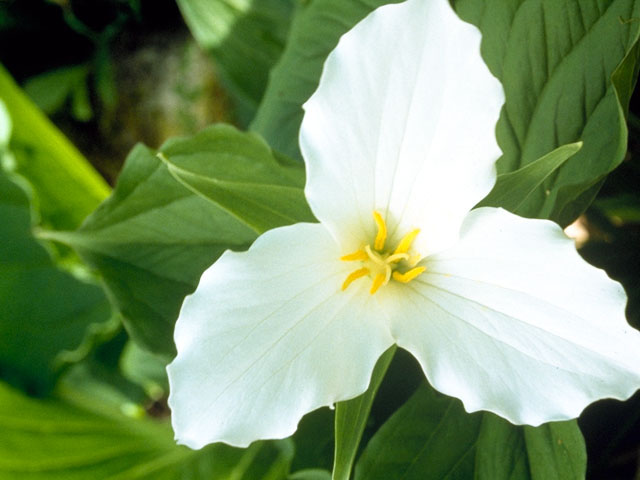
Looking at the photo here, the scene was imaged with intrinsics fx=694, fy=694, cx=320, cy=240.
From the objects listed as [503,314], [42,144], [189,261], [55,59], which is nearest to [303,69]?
[189,261]

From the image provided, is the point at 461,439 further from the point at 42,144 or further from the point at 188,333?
the point at 42,144

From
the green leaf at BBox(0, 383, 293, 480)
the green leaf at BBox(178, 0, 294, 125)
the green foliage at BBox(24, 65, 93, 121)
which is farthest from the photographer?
the green foliage at BBox(24, 65, 93, 121)

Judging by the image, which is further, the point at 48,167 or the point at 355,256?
the point at 48,167

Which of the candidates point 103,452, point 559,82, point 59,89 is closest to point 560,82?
point 559,82

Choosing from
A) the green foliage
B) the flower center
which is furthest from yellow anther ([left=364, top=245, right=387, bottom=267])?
the green foliage

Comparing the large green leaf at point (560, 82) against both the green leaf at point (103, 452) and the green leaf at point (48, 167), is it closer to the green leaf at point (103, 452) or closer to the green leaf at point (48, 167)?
the green leaf at point (103, 452)

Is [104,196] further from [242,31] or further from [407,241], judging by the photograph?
[407,241]

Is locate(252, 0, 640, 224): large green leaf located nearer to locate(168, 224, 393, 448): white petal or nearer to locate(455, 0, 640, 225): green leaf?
locate(455, 0, 640, 225): green leaf
